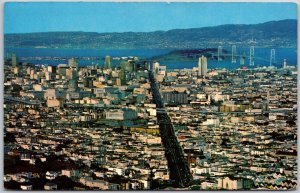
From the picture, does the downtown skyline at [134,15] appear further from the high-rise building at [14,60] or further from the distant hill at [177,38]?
the high-rise building at [14,60]

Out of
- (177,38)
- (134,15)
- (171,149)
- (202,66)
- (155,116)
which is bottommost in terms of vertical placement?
(171,149)

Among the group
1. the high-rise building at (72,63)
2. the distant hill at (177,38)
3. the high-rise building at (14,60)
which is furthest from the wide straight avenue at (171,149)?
the high-rise building at (14,60)

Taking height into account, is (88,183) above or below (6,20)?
below

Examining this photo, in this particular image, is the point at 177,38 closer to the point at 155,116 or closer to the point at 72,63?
the point at 155,116

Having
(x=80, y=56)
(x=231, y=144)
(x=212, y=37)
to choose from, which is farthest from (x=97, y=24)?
(x=231, y=144)

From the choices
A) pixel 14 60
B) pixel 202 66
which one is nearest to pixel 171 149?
pixel 202 66

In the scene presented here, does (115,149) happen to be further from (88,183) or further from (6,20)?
(6,20)

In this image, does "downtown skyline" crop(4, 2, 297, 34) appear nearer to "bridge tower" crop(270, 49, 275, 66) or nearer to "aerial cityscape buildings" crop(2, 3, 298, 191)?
"aerial cityscape buildings" crop(2, 3, 298, 191)
